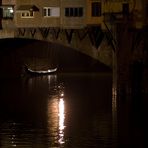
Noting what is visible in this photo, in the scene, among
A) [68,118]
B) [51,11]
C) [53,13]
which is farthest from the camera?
[51,11]

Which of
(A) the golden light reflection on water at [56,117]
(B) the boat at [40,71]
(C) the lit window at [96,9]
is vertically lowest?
(B) the boat at [40,71]

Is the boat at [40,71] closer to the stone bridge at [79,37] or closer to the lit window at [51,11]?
the stone bridge at [79,37]

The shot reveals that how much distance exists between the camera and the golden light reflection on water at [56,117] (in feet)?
159

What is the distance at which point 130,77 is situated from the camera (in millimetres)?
65250

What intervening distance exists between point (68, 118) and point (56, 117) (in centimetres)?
142

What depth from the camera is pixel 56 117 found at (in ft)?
190

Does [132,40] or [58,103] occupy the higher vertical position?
[132,40]

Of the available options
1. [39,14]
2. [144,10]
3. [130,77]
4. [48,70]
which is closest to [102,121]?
[130,77]

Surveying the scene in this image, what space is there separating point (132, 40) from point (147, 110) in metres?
10.3

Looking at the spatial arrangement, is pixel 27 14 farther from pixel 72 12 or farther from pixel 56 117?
pixel 56 117

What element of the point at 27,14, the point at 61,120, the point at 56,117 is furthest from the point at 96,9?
the point at 61,120

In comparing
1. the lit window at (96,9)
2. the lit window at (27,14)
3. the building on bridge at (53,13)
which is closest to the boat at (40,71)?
the building on bridge at (53,13)

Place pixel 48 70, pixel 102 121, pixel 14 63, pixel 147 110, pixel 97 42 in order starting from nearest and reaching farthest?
pixel 102 121, pixel 147 110, pixel 97 42, pixel 14 63, pixel 48 70

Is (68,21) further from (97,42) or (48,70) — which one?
(48,70)
